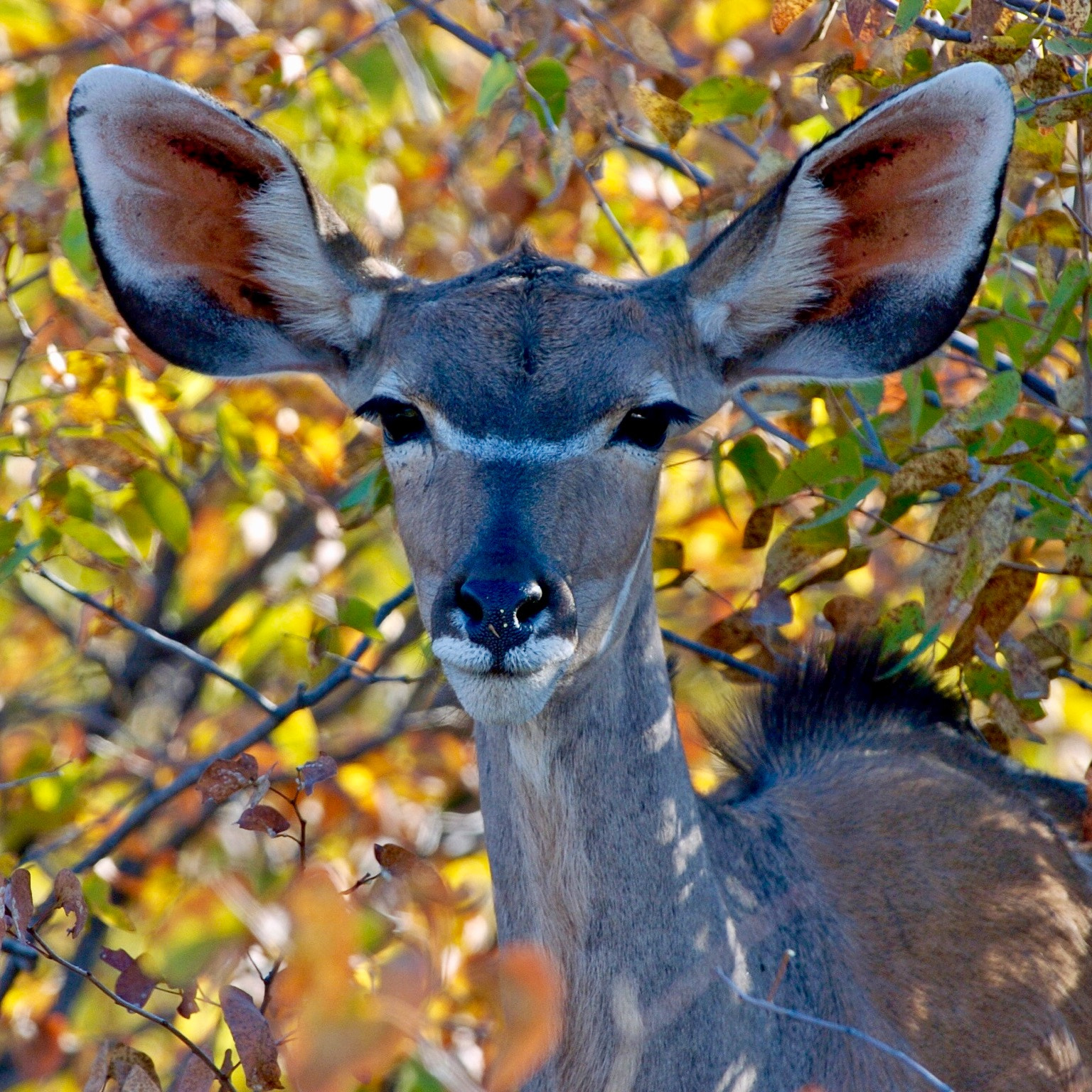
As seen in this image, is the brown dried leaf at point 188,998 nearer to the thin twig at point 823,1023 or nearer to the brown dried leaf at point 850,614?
the thin twig at point 823,1023

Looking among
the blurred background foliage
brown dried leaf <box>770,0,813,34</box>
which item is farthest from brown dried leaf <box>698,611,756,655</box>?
brown dried leaf <box>770,0,813,34</box>

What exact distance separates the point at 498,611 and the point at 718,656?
1.97 metres

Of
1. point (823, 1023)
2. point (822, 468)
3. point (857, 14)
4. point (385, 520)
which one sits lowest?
point (385, 520)

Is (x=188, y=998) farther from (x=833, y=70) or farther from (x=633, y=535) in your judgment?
(x=833, y=70)

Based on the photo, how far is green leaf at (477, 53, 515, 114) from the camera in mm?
4145

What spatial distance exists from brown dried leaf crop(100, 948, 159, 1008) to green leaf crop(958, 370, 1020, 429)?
84.6 inches

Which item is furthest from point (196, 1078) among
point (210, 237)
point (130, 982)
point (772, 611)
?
point (772, 611)

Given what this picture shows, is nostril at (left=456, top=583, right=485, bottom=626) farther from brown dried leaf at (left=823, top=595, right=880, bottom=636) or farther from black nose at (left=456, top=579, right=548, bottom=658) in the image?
brown dried leaf at (left=823, top=595, right=880, bottom=636)

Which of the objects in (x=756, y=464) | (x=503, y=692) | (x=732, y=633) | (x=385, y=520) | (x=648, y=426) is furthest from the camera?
(x=385, y=520)

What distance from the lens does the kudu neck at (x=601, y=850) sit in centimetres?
310

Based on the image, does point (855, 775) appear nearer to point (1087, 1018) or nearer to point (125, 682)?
point (1087, 1018)

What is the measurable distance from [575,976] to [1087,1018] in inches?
61.7

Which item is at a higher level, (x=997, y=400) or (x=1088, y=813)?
(x=997, y=400)

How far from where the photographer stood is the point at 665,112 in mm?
4211
